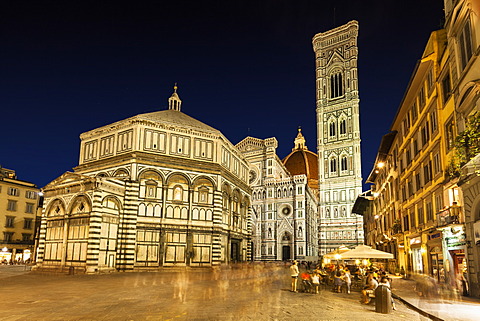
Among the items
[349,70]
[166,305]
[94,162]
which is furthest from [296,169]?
[166,305]

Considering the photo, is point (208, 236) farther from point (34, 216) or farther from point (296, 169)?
point (296, 169)

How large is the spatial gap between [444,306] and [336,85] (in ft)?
251

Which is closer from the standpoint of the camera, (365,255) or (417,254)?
(365,255)

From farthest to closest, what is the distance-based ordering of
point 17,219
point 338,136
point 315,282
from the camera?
point 338,136 < point 17,219 < point 315,282

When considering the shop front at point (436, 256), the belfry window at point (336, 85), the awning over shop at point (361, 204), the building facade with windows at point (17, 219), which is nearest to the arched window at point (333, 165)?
the belfry window at point (336, 85)

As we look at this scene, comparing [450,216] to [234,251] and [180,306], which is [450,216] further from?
[234,251]

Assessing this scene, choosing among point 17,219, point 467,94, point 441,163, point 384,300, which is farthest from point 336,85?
point 384,300

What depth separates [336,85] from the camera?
85625mm

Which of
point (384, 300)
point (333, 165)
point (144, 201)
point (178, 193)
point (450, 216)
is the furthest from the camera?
point (333, 165)

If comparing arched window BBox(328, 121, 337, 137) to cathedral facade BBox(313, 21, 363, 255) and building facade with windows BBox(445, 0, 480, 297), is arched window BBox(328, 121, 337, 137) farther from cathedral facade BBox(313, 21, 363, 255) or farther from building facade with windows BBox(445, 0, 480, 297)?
building facade with windows BBox(445, 0, 480, 297)

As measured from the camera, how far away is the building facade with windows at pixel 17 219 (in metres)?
51.8

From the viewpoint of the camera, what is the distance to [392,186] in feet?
120

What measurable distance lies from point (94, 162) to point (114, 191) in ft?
24.0

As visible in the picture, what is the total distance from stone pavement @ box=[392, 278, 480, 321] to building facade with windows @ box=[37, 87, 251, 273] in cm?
2183
